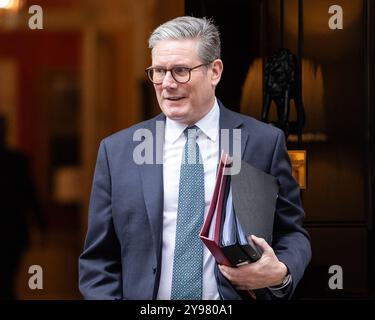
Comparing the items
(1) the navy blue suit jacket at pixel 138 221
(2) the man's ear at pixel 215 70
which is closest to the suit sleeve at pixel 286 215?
(1) the navy blue suit jacket at pixel 138 221

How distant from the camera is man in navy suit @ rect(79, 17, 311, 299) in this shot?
292 centimetres

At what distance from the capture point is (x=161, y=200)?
2930 mm

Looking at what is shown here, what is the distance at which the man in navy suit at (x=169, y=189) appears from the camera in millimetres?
2922

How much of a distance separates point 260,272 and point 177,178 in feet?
1.53

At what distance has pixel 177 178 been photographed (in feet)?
9.80

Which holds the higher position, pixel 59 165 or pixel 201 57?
pixel 201 57

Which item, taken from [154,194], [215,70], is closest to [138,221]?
[154,194]

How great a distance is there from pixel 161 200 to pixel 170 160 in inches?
7.0

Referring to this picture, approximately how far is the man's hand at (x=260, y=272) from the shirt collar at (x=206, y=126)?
1.68ft

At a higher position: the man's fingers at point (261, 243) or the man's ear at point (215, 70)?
the man's ear at point (215, 70)

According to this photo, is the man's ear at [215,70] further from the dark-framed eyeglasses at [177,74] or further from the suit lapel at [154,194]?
the suit lapel at [154,194]

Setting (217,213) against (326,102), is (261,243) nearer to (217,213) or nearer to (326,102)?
(217,213)
